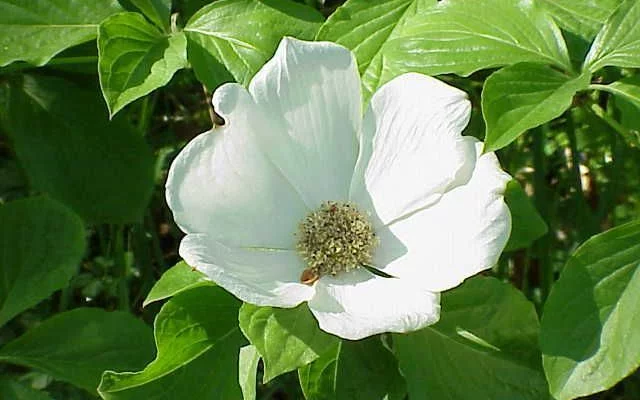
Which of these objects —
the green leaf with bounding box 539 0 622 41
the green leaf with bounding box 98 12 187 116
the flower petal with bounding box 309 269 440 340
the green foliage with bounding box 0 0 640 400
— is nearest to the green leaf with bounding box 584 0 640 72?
the green foliage with bounding box 0 0 640 400

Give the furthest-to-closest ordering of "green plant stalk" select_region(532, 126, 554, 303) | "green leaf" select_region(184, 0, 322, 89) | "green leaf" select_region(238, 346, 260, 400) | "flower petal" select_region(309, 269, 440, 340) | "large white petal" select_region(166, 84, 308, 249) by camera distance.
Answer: "green plant stalk" select_region(532, 126, 554, 303), "green leaf" select_region(184, 0, 322, 89), "green leaf" select_region(238, 346, 260, 400), "large white petal" select_region(166, 84, 308, 249), "flower petal" select_region(309, 269, 440, 340)

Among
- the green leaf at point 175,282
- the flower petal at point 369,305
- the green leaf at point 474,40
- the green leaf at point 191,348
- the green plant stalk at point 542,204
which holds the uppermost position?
the green leaf at point 474,40

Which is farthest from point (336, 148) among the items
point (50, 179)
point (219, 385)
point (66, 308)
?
point (66, 308)

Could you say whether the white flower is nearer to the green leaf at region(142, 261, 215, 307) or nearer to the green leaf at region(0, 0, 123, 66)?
the green leaf at region(142, 261, 215, 307)

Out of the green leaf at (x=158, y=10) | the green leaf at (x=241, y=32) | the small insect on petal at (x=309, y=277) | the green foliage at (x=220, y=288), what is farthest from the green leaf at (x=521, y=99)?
the green leaf at (x=158, y=10)

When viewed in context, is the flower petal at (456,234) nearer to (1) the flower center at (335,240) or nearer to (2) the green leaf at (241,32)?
(1) the flower center at (335,240)

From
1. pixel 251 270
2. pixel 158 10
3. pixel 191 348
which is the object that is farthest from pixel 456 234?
pixel 158 10
